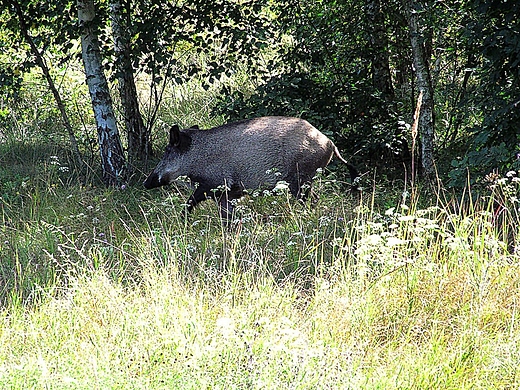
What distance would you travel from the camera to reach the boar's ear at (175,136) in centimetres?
775

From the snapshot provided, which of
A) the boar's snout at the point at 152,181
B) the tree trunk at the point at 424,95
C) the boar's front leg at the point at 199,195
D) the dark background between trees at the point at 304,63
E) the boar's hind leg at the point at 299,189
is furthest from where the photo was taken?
the dark background between trees at the point at 304,63

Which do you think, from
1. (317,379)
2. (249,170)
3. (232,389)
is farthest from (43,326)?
(249,170)

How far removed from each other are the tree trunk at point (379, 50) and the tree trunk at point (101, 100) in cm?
349

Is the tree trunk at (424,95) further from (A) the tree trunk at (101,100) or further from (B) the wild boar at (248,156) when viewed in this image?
(A) the tree trunk at (101,100)

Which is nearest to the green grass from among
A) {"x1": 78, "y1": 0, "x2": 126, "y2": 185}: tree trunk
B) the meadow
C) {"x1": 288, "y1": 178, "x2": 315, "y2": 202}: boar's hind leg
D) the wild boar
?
the meadow

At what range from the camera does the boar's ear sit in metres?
7.75

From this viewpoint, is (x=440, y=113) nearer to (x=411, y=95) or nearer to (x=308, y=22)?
(x=411, y=95)

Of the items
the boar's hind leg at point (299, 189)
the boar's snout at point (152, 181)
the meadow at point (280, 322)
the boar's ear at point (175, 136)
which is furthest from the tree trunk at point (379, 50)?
the meadow at point (280, 322)

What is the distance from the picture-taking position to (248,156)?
24.3 ft

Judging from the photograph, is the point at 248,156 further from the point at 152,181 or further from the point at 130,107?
the point at 130,107

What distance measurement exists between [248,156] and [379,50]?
298 centimetres

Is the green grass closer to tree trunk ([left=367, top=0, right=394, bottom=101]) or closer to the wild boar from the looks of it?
the wild boar

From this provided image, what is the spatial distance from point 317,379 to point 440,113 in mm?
7583

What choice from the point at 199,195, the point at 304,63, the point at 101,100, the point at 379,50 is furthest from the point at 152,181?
the point at 379,50
